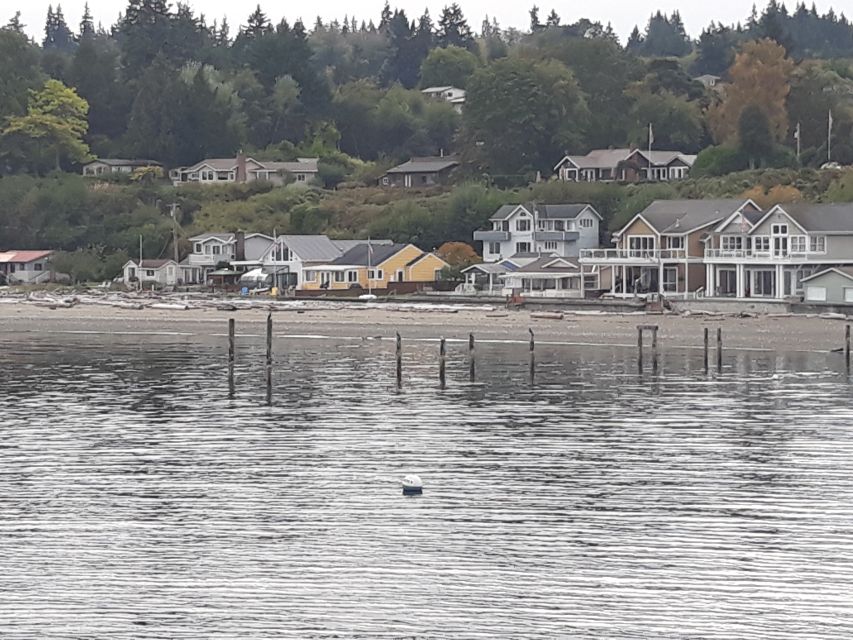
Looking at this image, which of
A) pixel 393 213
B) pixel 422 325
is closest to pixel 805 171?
pixel 393 213

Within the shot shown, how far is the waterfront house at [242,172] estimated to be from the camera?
13800 cm

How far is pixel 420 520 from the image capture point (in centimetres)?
2877

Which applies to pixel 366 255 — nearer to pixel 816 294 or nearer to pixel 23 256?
pixel 23 256

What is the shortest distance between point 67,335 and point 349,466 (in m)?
44.5

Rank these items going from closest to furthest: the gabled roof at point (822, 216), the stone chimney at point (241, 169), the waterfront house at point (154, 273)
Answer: the gabled roof at point (822, 216), the waterfront house at point (154, 273), the stone chimney at point (241, 169)

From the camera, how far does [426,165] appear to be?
135375mm

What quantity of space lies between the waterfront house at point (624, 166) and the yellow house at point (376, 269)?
23198 millimetres

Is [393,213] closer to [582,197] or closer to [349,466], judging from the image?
[582,197]

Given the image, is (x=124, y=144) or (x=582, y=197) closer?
(x=582, y=197)

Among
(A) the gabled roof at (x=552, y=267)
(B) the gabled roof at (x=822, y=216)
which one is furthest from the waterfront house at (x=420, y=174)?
(B) the gabled roof at (x=822, y=216)

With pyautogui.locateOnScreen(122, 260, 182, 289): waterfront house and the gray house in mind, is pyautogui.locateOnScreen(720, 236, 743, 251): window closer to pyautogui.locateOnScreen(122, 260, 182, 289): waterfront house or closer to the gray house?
the gray house

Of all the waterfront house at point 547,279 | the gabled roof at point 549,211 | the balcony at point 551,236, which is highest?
the gabled roof at point 549,211

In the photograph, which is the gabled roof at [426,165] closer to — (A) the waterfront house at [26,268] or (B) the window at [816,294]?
(A) the waterfront house at [26,268]

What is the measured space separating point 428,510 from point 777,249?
61262 millimetres
